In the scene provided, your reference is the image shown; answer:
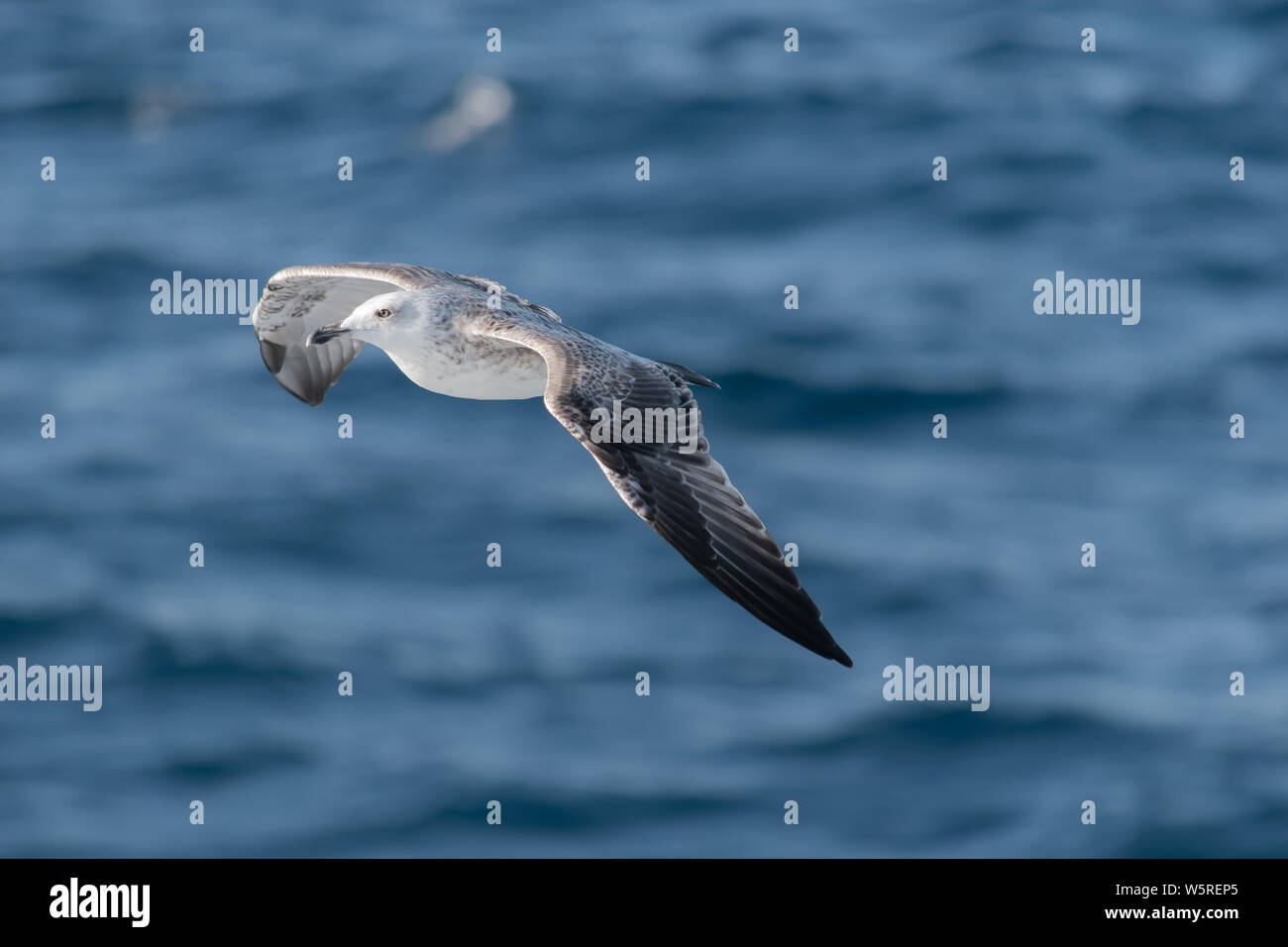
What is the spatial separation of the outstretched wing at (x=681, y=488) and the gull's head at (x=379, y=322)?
1023 mm

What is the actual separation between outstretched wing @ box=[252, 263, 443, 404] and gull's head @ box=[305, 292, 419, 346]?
0.76 metres

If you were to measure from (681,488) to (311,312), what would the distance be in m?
5.38

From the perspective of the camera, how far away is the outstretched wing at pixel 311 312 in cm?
1552

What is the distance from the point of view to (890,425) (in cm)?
7056

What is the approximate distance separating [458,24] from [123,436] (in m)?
33.2

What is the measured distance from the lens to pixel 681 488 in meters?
13.3

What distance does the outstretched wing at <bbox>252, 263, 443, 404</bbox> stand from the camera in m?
15.5
